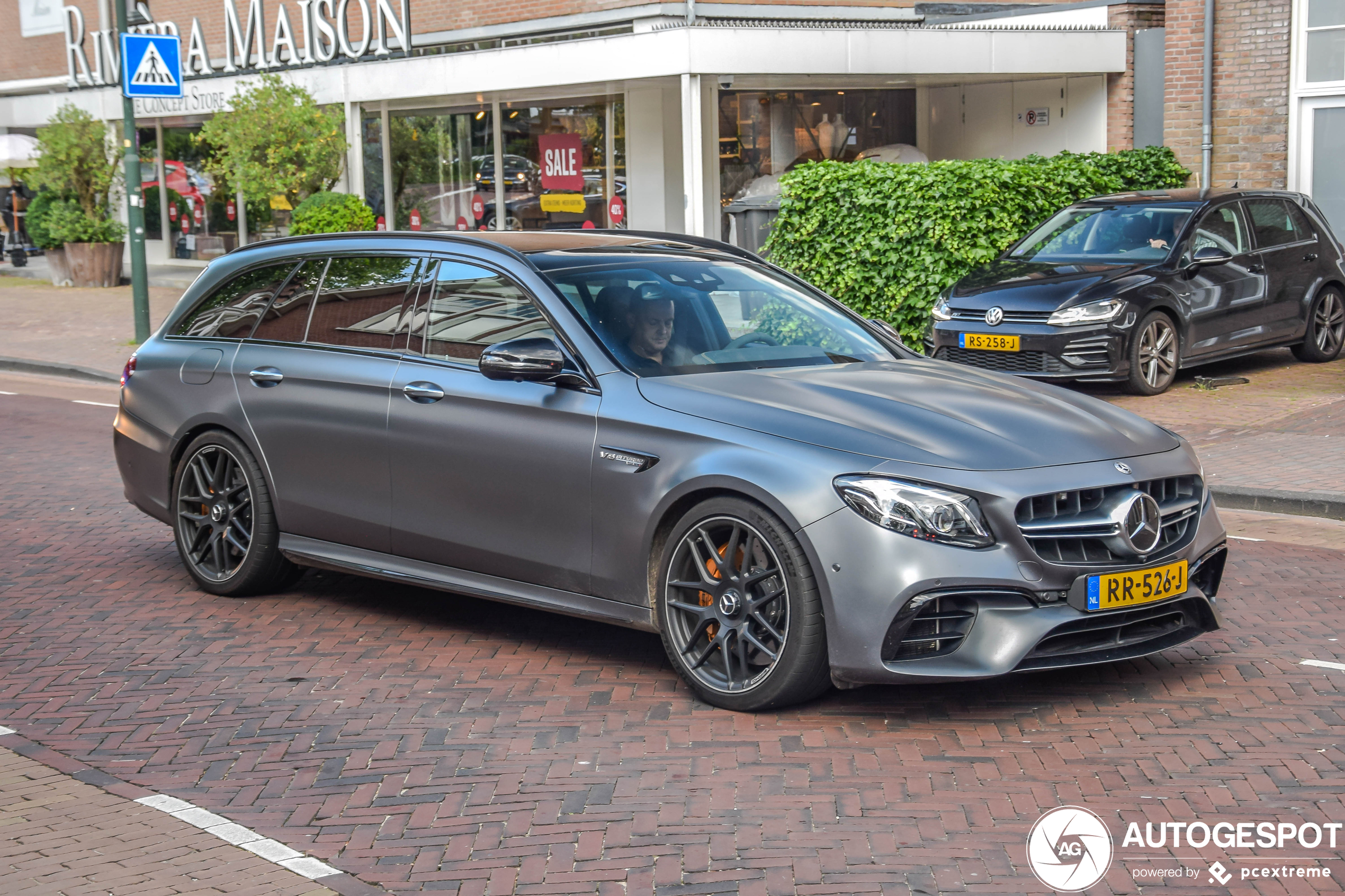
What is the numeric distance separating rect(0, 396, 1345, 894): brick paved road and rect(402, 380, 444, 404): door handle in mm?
1046

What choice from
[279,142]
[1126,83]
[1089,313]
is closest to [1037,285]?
[1089,313]

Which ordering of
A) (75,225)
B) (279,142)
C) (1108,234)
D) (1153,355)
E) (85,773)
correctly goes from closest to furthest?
(85,773), (1153,355), (1108,234), (279,142), (75,225)

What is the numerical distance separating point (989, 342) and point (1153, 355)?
4.64ft

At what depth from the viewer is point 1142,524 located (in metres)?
5.07

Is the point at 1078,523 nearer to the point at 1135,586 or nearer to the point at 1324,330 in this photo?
the point at 1135,586

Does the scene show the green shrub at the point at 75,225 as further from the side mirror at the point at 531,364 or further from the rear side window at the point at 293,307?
the side mirror at the point at 531,364

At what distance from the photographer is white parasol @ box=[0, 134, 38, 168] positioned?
30.7m

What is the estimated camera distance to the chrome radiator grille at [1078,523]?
4.86m

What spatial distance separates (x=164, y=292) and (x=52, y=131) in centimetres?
368

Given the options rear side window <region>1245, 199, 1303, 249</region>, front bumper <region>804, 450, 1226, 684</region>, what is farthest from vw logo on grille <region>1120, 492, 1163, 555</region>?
rear side window <region>1245, 199, 1303, 249</region>

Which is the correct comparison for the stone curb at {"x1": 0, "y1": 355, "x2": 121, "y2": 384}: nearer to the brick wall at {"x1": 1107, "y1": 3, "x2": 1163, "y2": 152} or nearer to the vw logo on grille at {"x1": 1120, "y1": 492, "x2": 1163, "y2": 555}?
the brick wall at {"x1": 1107, "y1": 3, "x2": 1163, "y2": 152}

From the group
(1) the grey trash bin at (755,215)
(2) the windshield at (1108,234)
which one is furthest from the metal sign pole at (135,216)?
(2) the windshield at (1108,234)

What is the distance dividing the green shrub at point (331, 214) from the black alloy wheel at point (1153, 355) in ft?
40.9

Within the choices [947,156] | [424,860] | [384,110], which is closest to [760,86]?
[947,156]
